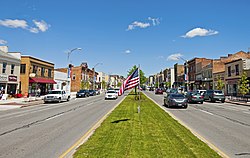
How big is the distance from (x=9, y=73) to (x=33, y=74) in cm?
419

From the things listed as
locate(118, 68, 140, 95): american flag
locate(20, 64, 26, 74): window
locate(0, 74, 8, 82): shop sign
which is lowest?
locate(118, 68, 140, 95): american flag

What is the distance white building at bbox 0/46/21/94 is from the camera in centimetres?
3319

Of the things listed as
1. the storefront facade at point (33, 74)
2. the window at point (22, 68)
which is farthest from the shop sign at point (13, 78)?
the window at point (22, 68)

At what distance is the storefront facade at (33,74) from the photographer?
38188mm

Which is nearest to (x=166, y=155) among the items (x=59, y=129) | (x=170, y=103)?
(x=59, y=129)

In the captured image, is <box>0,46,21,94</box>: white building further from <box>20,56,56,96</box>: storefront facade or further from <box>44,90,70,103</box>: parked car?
<box>44,90,70,103</box>: parked car

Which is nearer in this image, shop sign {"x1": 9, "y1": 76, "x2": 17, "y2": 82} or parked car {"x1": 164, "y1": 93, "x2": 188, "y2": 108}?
parked car {"x1": 164, "y1": 93, "x2": 188, "y2": 108}

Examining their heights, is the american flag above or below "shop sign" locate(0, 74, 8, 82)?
below

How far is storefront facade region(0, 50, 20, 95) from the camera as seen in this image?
109ft

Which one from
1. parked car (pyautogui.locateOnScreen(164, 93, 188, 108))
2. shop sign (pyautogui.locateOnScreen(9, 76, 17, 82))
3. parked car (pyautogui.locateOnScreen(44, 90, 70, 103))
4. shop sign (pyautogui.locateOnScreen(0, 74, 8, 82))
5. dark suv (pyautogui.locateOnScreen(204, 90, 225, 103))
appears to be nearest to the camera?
parked car (pyautogui.locateOnScreen(164, 93, 188, 108))

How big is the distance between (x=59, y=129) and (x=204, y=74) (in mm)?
57470

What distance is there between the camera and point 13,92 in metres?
36.5

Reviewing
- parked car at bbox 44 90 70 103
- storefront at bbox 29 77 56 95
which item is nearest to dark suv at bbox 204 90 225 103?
parked car at bbox 44 90 70 103

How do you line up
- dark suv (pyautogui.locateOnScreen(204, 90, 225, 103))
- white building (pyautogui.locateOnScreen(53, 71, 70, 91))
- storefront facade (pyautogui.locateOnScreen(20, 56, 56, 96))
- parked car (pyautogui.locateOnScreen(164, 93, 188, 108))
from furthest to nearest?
1. white building (pyautogui.locateOnScreen(53, 71, 70, 91))
2. storefront facade (pyautogui.locateOnScreen(20, 56, 56, 96))
3. dark suv (pyautogui.locateOnScreen(204, 90, 225, 103))
4. parked car (pyautogui.locateOnScreen(164, 93, 188, 108))
